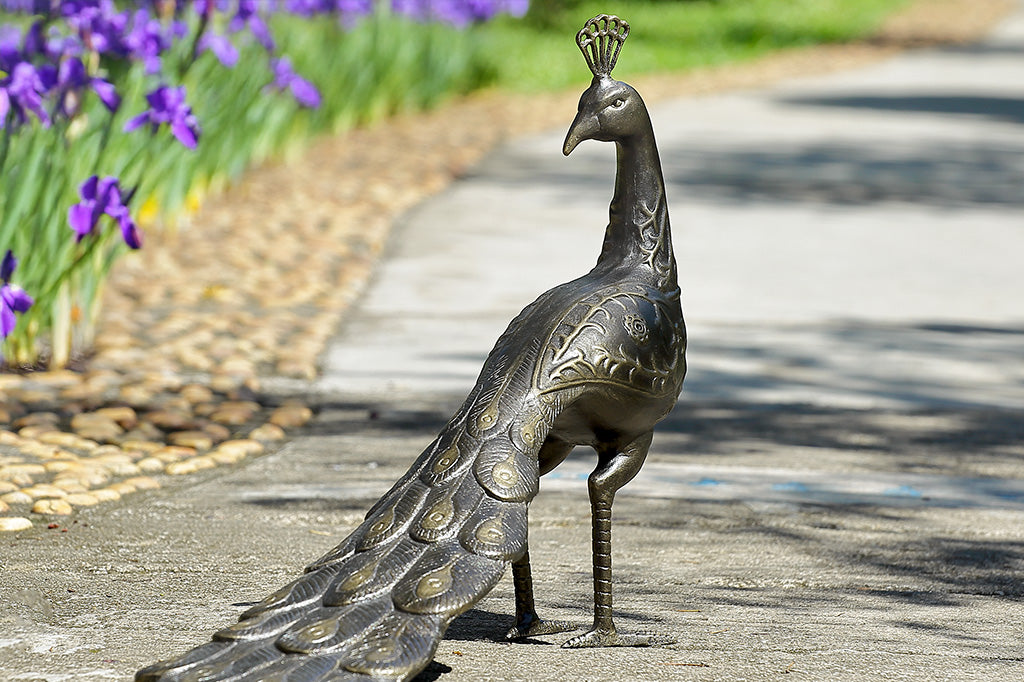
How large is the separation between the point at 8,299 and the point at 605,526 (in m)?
2.39

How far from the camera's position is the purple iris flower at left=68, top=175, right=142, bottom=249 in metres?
5.27

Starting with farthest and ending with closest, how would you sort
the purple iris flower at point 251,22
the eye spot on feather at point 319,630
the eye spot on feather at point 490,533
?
the purple iris flower at point 251,22 < the eye spot on feather at point 490,533 < the eye spot on feather at point 319,630

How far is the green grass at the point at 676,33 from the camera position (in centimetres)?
1772

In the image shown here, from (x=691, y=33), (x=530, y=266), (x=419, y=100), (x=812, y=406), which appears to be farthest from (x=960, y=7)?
(x=812, y=406)

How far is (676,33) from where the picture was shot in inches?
968

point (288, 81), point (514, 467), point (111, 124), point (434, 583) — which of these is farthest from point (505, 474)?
point (288, 81)

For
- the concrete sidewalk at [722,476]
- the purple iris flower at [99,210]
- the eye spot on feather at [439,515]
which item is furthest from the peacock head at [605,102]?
the purple iris flower at [99,210]

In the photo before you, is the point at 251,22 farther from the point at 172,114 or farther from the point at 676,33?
the point at 676,33

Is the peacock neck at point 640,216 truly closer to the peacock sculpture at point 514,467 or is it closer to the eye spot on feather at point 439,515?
the peacock sculpture at point 514,467

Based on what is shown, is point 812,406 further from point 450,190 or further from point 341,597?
point 450,190

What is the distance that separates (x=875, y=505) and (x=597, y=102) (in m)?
1.85

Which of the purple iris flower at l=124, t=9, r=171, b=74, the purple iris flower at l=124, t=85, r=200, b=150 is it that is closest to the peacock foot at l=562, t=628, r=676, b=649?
the purple iris flower at l=124, t=85, r=200, b=150

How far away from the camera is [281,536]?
4.03 meters

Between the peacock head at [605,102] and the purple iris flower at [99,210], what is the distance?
2.53 metres
